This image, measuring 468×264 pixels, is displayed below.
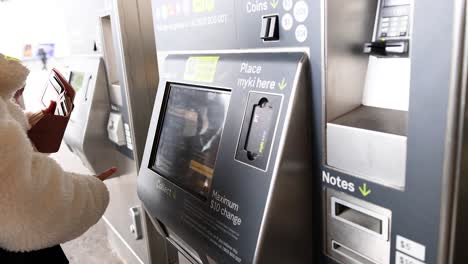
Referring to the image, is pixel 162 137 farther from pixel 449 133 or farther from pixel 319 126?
pixel 449 133

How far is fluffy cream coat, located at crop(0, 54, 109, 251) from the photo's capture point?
1.04 m

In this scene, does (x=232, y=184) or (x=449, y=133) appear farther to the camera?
(x=232, y=184)

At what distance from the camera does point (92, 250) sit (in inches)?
130

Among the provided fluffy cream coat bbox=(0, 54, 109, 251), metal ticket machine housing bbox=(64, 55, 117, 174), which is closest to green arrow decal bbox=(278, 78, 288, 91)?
fluffy cream coat bbox=(0, 54, 109, 251)

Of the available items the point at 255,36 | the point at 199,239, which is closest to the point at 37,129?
the point at 199,239

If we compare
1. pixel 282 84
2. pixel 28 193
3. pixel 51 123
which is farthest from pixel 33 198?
pixel 282 84

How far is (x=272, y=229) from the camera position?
98cm

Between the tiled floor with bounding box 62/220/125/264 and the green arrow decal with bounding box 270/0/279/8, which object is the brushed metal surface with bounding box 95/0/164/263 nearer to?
the tiled floor with bounding box 62/220/125/264

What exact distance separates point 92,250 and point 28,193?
2.45 metres

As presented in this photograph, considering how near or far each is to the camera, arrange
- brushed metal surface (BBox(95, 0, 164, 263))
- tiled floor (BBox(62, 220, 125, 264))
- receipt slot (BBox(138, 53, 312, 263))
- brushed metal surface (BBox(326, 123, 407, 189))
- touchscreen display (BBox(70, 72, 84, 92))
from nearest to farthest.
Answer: brushed metal surface (BBox(326, 123, 407, 189)), receipt slot (BBox(138, 53, 312, 263)), brushed metal surface (BBox(95, 0, 164, 263)), touchscreen display (BBox(70, 72, 84, 92)), tiled floor (BBox(62, 220, 125, 264))

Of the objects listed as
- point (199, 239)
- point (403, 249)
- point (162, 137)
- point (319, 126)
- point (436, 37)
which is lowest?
point (199, 239)

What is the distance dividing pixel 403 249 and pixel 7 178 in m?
0.99

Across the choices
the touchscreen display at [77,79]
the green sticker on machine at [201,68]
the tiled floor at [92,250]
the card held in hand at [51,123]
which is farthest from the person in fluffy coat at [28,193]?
the tiled floor at [92,250]

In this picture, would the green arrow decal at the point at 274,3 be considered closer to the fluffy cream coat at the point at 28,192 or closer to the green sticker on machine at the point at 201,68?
the green sticker on machine at the point at 201,68
